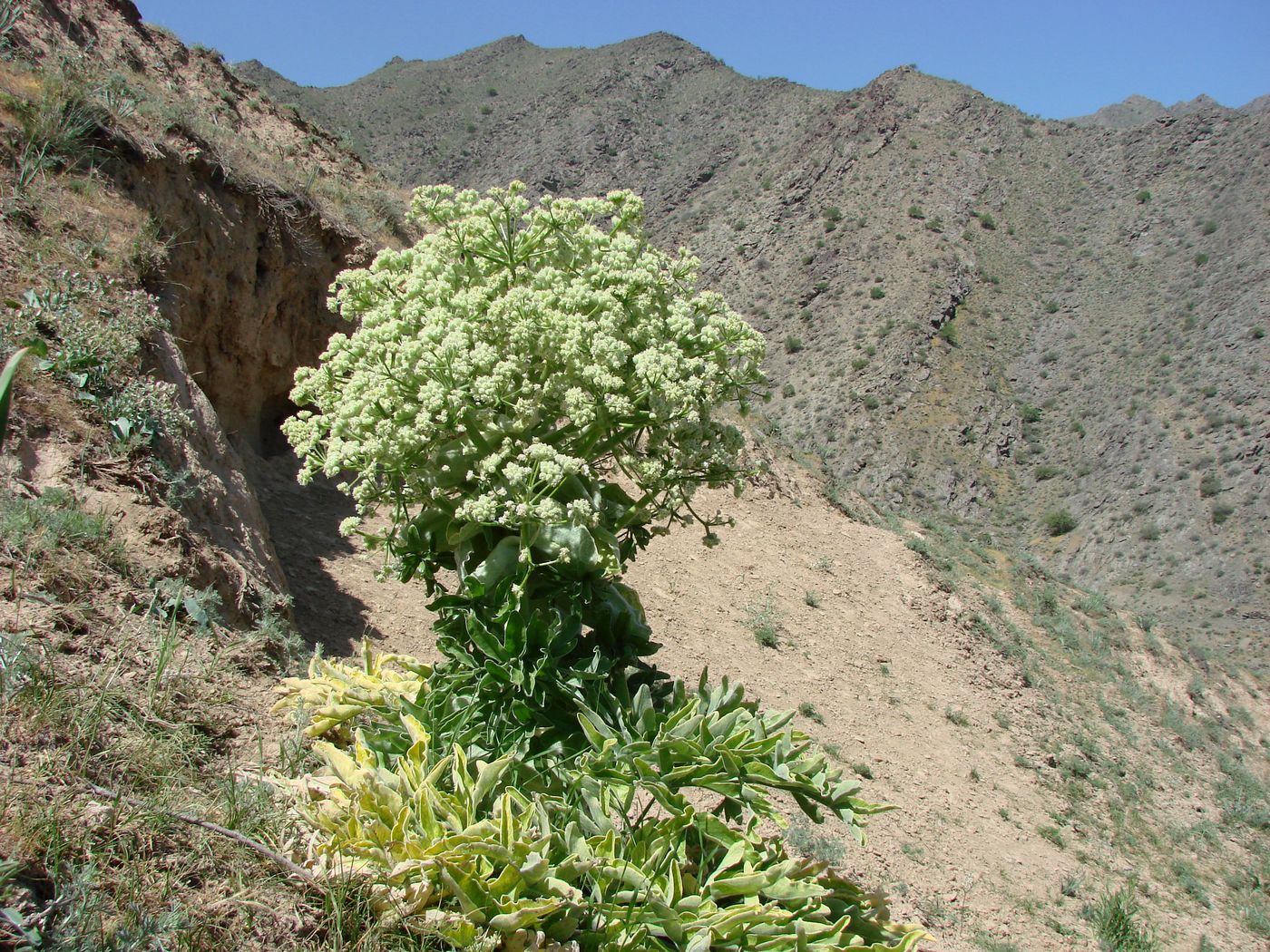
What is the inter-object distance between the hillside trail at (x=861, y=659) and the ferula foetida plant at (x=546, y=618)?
2.03 meters

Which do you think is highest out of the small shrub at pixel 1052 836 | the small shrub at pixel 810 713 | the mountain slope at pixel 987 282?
the mountain slope at pixel 987 282

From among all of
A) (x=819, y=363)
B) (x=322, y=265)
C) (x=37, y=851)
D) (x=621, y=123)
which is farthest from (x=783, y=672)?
(x=621, y=123)

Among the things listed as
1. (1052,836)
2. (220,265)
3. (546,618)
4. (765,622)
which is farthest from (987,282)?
(546,618)

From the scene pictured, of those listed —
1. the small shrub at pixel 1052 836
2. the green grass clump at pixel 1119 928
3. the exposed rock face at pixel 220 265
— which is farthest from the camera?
the small shrub at pixel 1052 836

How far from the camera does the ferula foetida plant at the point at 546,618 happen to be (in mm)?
2336

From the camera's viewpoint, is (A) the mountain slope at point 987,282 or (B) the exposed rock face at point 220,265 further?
(A) the mountain slope at point 987,282

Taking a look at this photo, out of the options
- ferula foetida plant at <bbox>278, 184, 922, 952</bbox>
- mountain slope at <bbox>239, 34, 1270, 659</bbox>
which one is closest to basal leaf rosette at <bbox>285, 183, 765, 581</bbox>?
ferula foetida plant at <bbox>278, 184, 922, 952</bbox>

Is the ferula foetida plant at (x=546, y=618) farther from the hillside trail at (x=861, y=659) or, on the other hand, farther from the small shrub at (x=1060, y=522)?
the small shrub at (x=1060, y=522)

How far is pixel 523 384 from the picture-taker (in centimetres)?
252

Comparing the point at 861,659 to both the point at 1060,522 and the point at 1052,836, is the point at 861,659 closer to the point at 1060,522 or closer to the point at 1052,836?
the point at 1052,836

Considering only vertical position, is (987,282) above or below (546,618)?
above

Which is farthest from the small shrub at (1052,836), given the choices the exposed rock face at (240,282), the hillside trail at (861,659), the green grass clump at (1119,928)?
the exposed rock face at (240,282)

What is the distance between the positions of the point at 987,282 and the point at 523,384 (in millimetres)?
37120

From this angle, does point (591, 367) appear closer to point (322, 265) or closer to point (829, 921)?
point (829, 921)
